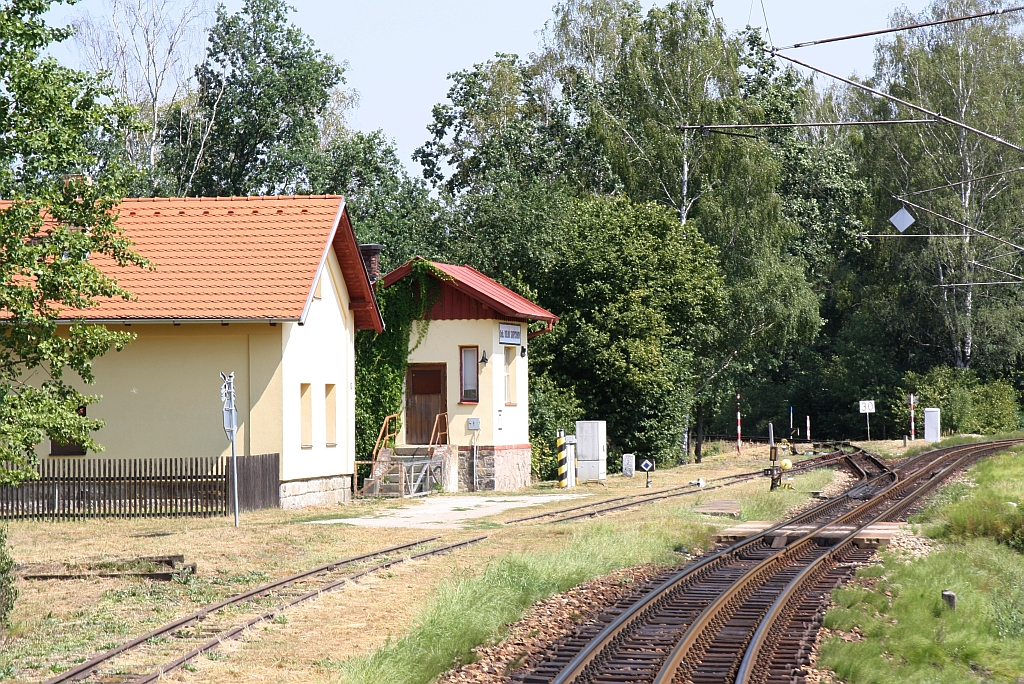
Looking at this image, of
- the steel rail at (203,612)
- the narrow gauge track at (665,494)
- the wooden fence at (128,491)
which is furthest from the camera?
the narrow gauge track at (665,494)

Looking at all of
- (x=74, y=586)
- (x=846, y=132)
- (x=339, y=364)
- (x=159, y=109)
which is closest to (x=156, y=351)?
(x=339, y=364)

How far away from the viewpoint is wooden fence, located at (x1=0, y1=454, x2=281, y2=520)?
73.5 ft

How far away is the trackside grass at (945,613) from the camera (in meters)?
10.5

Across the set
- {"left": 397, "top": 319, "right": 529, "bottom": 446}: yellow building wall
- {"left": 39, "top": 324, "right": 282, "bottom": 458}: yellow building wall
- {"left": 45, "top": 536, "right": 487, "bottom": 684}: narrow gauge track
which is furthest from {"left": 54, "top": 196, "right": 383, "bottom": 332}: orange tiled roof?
{"left": 45, "top": 536, "right": 487, "bottom": 684}: narrow gauge track

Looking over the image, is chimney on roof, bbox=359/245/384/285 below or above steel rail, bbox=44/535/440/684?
above

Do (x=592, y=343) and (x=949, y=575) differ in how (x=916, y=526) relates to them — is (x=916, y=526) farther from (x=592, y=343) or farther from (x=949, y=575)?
(x=592, y=343)

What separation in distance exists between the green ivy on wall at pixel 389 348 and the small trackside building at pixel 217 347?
5.60 metres

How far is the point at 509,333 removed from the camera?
33344 millimetres

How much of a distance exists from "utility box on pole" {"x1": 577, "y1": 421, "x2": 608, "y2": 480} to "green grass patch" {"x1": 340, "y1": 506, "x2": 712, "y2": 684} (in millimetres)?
12541

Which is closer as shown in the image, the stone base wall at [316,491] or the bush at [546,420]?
the stone base wall at [316,491]

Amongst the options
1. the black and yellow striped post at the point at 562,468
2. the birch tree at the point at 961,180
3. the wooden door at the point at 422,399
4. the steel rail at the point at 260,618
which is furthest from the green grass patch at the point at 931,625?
the birch tree at the point at 961,180

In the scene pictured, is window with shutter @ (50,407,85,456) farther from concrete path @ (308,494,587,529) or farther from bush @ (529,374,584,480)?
bush @ (529,374,584,480)

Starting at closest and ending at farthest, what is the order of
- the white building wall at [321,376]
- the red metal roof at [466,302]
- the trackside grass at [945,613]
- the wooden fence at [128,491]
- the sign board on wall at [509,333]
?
the trackside grass at [945,613] → the wooden fence at [128,491] → the white building wall at [321,376] → the red metal roof at [466,302] → the sign board on wall at [509,333]

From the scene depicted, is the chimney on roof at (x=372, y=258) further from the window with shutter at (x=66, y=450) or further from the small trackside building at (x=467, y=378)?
the window with shutter at (x=66, y=450)
